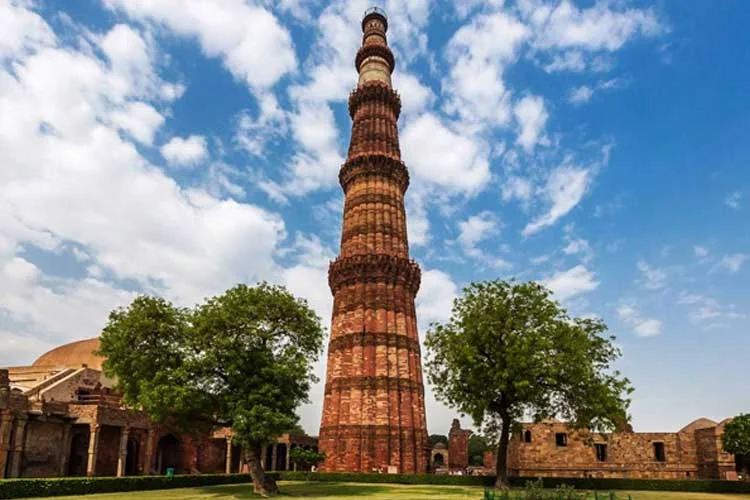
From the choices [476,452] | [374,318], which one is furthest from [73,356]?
[476,452]

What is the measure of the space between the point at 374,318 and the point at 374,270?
3.48 metres

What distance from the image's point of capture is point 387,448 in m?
38.2

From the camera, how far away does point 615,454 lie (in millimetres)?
46094

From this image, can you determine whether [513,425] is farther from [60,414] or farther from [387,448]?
[60,414]

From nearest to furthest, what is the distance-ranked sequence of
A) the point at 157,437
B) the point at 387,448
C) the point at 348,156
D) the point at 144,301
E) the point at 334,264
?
1. the point at 144,301
2. the point at 387,448
3. the point at 157,437
4. the point at 334,264
5. the point at 348,156

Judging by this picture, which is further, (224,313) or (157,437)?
(157,437)

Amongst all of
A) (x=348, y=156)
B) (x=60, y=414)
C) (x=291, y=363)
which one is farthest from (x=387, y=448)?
(x=348, y=156)

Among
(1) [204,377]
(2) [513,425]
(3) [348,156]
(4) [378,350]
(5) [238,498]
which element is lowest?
(5) [238,498]

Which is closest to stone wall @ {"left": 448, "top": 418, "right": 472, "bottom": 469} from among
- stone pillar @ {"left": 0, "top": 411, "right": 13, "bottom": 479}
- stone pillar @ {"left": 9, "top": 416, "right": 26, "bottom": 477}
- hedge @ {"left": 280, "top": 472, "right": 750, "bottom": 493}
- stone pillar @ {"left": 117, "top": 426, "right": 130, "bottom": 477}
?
hedge @ {"left": 280, "top": 472, "right": 750, "bottom": 493}

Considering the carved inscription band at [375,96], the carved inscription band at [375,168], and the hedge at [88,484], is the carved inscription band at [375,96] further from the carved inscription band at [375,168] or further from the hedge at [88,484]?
the hedge at [88,484]

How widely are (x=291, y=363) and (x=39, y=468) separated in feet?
52.3

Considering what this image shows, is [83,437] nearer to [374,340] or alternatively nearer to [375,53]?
[374,340]

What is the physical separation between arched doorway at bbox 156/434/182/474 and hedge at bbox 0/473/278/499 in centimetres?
1047

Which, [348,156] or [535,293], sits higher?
[348,156]
